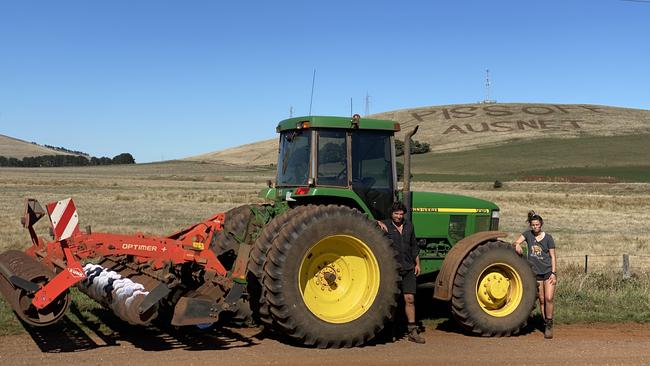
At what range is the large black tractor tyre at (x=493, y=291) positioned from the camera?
7348mm

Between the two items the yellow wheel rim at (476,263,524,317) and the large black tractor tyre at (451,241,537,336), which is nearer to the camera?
the large black tractor tyre at (451,241,537,336)

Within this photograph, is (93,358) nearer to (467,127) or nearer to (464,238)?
(464,238)

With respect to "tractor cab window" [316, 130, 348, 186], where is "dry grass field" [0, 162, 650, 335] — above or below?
below

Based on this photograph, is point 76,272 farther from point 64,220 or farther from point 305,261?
point 305,261

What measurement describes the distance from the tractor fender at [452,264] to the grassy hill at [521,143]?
4555 cm

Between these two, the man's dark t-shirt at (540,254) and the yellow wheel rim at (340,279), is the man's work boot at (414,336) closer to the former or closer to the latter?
the yellow wheel rim at (340,279)

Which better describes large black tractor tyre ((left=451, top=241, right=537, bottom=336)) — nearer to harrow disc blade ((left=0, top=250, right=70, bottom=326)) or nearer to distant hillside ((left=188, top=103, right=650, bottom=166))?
harrow disc blade ((left=0, top=250, right=70, bottom=326))

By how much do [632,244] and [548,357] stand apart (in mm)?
15087

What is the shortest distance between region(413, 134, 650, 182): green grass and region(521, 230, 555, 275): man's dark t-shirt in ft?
147

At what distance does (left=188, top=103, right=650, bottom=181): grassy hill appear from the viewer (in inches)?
2254

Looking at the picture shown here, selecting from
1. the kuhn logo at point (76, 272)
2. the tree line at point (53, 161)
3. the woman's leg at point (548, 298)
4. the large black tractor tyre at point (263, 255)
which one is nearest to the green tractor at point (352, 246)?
the large black tractor tyre at point (263, 255)

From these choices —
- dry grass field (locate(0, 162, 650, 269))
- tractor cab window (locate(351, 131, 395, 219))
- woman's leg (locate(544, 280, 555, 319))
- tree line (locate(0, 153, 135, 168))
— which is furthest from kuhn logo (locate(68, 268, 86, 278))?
tree line (locate(0, 153, 135, 168))

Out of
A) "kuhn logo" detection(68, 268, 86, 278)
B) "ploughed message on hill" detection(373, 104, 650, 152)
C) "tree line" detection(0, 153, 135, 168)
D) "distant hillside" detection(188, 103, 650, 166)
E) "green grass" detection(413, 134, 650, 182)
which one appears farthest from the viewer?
"tree line" detection(0, 153, 135, 168)

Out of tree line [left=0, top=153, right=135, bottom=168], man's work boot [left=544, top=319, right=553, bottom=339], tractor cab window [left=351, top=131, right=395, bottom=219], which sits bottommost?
man's work boot [left=544, top=319, right=553, bottom=339]
